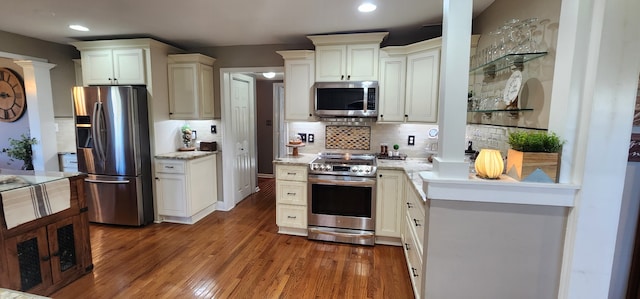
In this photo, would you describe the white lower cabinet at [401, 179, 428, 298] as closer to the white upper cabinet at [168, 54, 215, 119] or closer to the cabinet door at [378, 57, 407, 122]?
the cabinet door at [378, 57, 407, 122]

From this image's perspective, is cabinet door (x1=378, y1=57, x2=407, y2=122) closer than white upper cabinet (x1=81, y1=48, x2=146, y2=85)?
Yes

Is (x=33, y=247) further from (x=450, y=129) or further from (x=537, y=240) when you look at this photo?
(x=537, y=240)

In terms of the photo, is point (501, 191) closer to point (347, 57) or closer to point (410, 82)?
point (410, 82)

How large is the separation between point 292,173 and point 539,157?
226 centimetres

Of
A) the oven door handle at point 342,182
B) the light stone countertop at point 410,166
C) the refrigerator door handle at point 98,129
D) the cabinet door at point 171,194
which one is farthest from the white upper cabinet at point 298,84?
the refrigerator door handle at point 98,129

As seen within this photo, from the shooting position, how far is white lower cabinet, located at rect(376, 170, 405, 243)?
2.92m

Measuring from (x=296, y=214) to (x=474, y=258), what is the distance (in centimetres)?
202

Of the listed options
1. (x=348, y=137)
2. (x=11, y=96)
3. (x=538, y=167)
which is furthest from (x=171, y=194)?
(x=538, y=167)

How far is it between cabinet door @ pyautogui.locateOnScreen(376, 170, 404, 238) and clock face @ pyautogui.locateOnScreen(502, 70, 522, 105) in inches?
46.5

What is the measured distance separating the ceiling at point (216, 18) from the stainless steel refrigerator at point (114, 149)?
0.71 meters

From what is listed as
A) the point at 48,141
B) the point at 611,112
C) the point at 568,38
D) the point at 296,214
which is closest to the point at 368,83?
the point at 296,214

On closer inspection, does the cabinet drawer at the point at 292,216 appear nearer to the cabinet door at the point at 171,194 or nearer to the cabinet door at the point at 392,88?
the cabinet door at the point at 171,194

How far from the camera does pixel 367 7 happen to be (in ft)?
8.19

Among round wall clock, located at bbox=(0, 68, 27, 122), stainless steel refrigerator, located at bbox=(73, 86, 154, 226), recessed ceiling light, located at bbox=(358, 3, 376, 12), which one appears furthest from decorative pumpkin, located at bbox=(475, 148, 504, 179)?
round wall clock, located at bbox=(0, 68, 27, 122)
